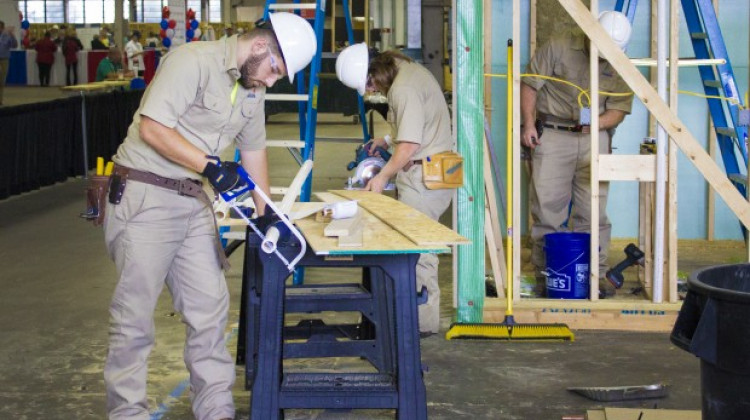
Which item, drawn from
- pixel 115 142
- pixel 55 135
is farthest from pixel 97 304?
pixel 115 142

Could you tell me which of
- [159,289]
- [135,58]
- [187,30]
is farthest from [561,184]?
[187,30]

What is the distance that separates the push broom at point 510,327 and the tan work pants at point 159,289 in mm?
2089

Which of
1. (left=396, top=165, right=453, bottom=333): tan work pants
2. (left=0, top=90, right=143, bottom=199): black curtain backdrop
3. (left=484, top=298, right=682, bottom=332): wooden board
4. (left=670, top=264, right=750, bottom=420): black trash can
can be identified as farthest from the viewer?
(left=0, top=90, right=143, bottom=199): black curtain backdrop

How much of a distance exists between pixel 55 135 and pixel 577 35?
7877 millimetres

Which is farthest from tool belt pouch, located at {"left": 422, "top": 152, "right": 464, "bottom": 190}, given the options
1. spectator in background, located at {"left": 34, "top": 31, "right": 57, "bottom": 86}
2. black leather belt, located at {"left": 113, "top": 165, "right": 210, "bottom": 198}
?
spectator in background, located at {"left": 34, "top": 31, "right": 57, "bottom": 86}

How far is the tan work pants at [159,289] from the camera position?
16.0 feet

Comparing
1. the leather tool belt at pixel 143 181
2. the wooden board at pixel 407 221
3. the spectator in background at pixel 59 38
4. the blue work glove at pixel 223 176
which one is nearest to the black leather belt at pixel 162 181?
the leather tool belt at pixel 143 181

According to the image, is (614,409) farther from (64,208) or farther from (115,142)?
(115,142)

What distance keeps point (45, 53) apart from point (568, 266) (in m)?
29.7

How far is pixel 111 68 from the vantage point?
23.1 meters

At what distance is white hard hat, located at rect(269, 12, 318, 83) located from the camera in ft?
15.6

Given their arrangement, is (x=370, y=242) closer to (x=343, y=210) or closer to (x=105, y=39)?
(x=343, y=210)

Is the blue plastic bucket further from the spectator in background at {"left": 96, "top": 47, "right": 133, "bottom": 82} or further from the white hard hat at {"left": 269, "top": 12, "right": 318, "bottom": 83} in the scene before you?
the spectator in background at {"left": 96, "top": 47, "right": 133, "bottom": 82}

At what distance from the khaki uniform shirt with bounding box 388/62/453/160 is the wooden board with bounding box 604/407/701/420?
217cm
